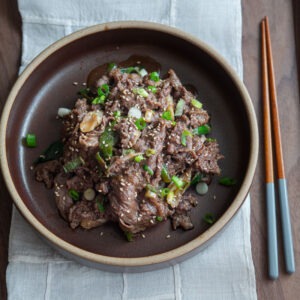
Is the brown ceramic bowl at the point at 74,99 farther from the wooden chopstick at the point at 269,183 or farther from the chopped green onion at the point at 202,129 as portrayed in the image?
the wooden chopstick at the point at 269,183

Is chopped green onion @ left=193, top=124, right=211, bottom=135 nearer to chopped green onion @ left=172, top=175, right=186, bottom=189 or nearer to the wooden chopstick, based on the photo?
chopped green onion @ left=172, top=175, right=186, bottom=189

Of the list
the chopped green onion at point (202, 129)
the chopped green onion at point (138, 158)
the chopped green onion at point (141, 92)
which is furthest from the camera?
the chopped green onion at point (202, 129)

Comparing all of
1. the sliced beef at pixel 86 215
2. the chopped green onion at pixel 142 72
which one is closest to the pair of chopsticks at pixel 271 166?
the chopped green onion at pixel 142 72

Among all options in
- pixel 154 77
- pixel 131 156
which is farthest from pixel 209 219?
pixel 154 77

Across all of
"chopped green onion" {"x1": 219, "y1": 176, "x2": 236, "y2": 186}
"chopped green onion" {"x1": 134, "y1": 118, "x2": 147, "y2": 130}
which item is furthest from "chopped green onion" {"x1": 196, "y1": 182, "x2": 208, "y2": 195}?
"chopped green onion" {"x1": 134, "y1": 118, "x2": 147, "y2": 130}

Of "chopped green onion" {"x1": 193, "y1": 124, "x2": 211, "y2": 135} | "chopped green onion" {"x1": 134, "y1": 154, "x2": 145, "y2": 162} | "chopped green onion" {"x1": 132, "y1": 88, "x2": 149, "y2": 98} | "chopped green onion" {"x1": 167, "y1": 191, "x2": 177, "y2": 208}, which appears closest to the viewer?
"chopped green onion" {"x1": 134, "y1": 154, "x2": 145, "y2": 162}

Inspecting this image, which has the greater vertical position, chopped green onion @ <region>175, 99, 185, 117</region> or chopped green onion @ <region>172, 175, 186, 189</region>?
chopped green onion @ <region>175, 99, 185, 117</region>

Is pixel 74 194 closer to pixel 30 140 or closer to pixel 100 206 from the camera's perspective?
pixel 100 206

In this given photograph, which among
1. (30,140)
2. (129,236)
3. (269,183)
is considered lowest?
(129,236)
